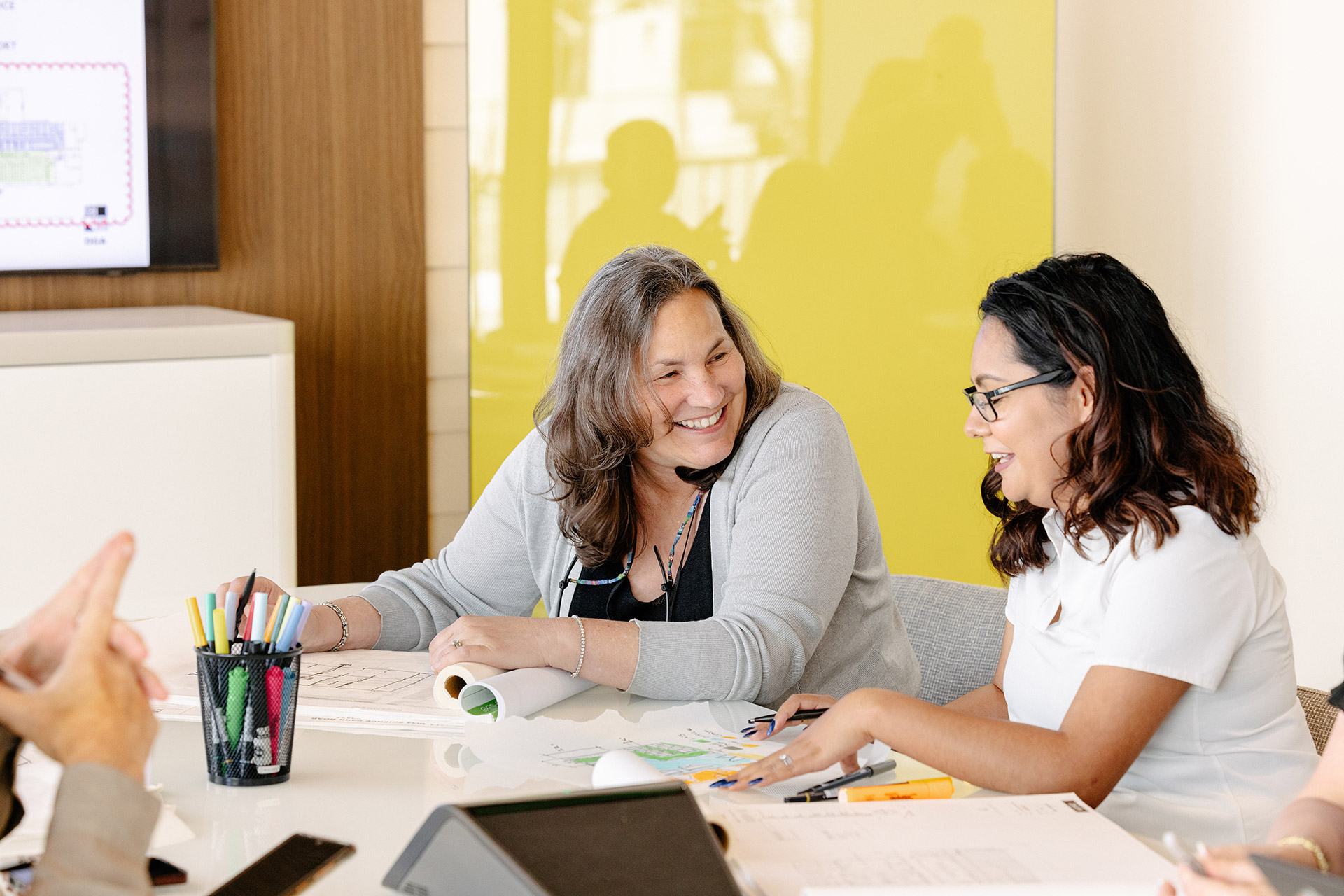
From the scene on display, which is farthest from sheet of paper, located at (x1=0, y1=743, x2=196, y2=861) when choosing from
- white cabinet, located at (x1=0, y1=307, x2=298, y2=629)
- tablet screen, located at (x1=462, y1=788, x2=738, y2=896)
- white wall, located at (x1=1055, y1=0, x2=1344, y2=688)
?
white wall, located at (x1=1055, y1=0, x2=1344, y2=688)

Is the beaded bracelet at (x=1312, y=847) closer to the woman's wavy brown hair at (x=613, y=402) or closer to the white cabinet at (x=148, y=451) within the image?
the woman's wavy brown hair at (x=613, y=402)

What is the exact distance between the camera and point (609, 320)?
1951mm

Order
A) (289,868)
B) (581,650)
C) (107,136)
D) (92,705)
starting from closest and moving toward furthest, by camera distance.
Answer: (92,705) < (289,868) < (581,650) < (107,136)

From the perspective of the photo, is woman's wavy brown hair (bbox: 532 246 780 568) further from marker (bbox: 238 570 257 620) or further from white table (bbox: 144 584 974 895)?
marker (bbox: 238 570 257 620)

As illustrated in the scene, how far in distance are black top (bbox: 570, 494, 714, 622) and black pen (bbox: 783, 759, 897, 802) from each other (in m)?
0.57

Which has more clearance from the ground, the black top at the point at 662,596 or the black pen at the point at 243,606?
the black pen at the point at 243,606

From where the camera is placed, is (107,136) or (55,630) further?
(107,136)

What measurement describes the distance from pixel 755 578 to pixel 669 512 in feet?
0.87

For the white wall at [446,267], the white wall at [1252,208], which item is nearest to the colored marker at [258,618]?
the white wall at [446,267]

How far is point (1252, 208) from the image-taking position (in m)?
3.27

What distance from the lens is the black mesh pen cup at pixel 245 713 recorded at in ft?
4.06

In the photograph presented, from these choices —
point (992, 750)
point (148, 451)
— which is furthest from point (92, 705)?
point (148, 451)

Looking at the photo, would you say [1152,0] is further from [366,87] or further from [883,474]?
[366,87]

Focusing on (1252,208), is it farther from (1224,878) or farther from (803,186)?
(1224,878)
